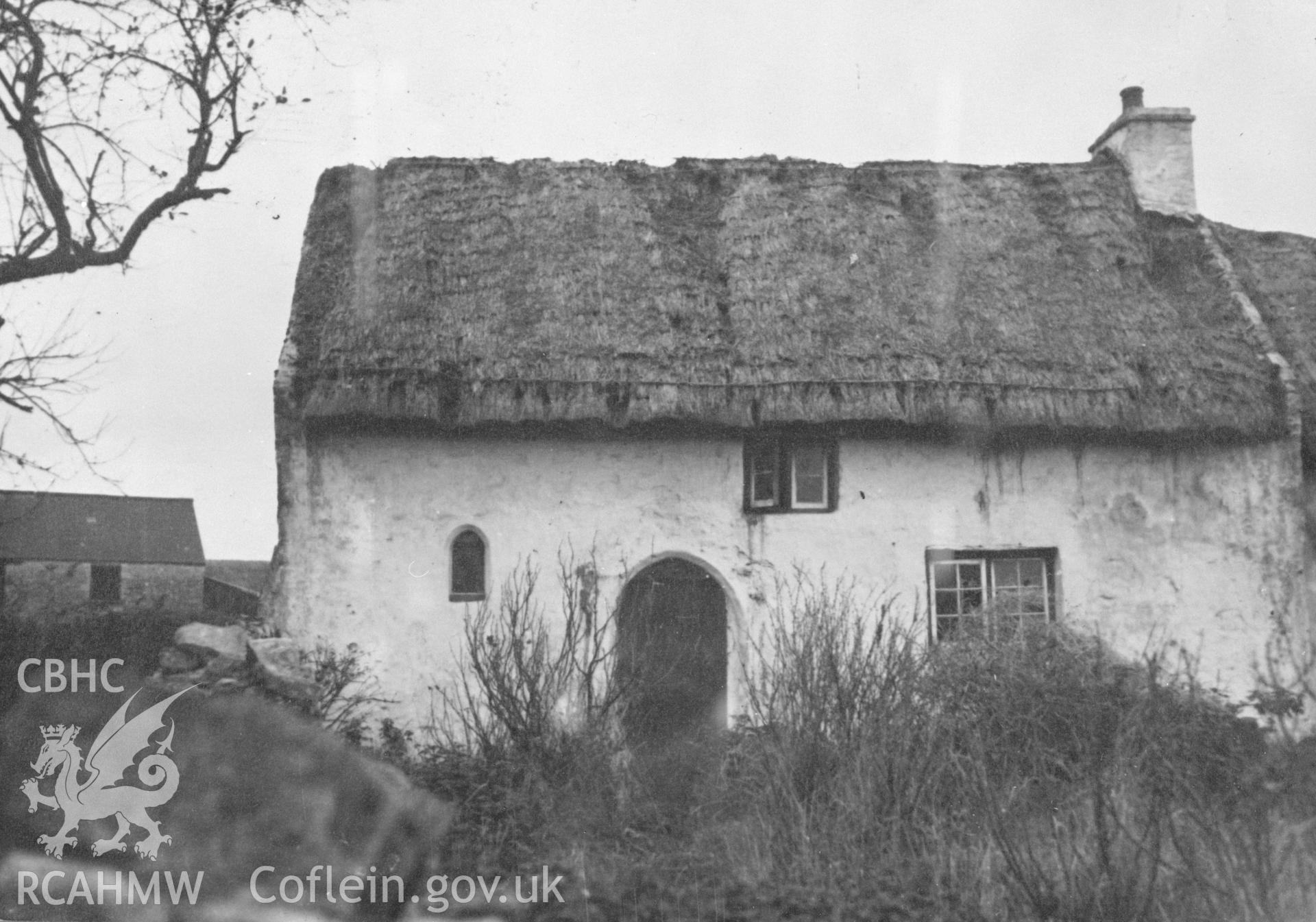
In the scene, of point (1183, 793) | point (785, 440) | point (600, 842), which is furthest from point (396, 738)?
point (1183, 793)

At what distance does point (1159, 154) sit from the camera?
39.8ft

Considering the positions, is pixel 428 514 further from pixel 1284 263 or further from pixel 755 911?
pixel 1284 263

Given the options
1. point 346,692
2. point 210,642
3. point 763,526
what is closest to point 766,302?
point 763,526

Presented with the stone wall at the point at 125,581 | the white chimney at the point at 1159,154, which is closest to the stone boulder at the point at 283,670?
the white chimney at the point at 1159,154

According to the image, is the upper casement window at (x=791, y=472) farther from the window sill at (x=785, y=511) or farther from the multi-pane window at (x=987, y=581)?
the multi-pane window at (x=987, y=581)

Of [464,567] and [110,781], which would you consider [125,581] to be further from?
[110,781]

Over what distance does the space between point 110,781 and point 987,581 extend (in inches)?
305

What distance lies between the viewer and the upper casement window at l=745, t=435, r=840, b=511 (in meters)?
9.82

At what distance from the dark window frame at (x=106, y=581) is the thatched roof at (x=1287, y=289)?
26.6m

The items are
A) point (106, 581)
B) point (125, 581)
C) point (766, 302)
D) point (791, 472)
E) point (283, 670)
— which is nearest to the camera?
point (283, 670)

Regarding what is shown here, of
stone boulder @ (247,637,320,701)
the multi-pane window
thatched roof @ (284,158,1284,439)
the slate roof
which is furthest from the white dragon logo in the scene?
the slate roof

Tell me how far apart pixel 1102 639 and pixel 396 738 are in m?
5.77

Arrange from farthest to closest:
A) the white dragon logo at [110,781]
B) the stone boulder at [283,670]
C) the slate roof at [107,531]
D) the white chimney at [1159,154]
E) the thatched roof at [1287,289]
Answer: the slate roof at [107,531]
the white chimney at [1159,154]
the thatched roof at [1287,289]
the stone boulder at [283,670]
the white dragon logo at [110,781]

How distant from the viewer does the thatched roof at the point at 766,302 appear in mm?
9523
